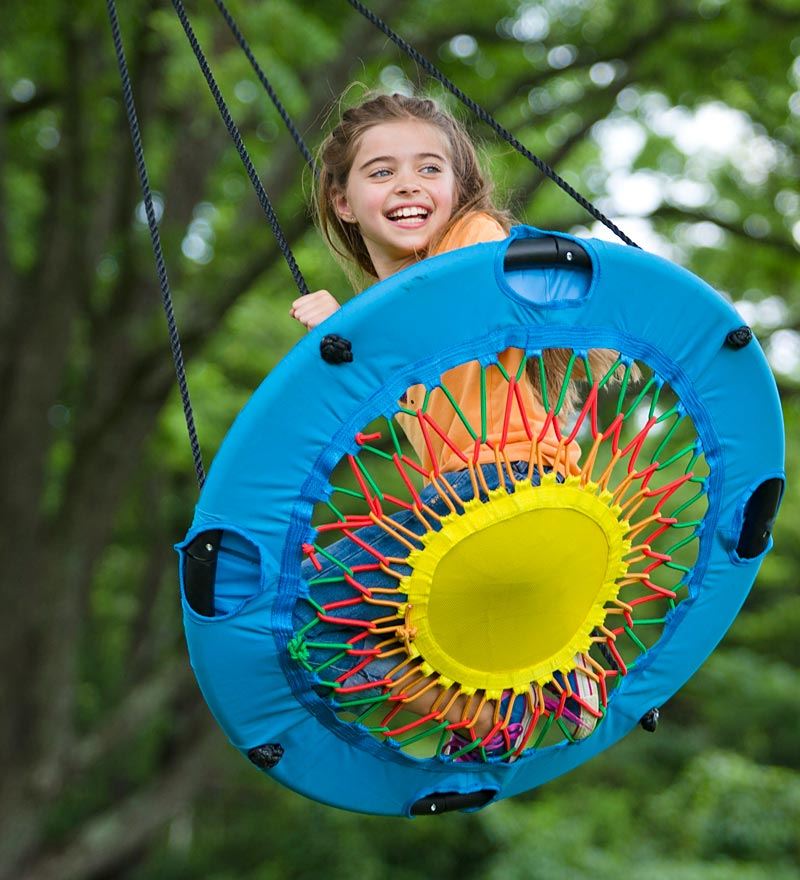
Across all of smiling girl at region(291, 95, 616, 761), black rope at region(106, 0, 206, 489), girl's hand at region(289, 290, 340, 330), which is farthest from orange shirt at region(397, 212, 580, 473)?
black rope at region(106, 0, 206, 489)

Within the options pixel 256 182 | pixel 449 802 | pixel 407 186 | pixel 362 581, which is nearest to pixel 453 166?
pixel 407 186

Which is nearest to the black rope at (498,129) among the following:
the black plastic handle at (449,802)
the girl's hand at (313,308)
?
the girl's hand at (313,308)

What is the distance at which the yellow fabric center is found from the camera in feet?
6.91

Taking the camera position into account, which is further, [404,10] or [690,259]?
[690,259]

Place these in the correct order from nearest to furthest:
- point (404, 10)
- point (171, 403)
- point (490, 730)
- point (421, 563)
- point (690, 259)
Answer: point (421, 563), point (490, 730), point (404, 10), point (171, 403), point (690, 259)

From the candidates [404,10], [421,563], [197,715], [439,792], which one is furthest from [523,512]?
[197,715]

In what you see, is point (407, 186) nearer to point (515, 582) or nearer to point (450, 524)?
point (450, 524)

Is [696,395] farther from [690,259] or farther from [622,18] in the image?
[690,259]

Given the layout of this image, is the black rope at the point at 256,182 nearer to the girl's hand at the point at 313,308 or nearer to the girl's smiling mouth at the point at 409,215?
the girl's hand at the point at 313,308

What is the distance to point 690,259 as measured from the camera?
8.73 meters

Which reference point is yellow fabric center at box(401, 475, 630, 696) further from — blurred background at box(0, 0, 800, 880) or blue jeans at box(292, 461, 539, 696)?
blurred background at box(0, 0, 800, 880)

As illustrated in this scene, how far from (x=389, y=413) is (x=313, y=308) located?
378 mm

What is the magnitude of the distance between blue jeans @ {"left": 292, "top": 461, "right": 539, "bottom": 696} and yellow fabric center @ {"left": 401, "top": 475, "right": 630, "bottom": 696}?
49 millimetres

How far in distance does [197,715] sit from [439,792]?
726 centimetres
